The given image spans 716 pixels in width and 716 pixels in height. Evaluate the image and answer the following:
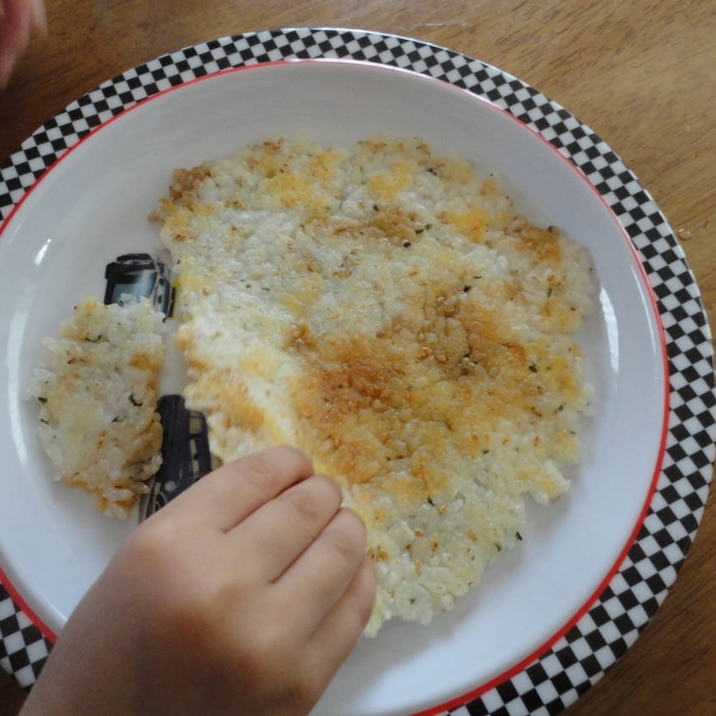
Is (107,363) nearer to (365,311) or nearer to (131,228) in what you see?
(131,228)

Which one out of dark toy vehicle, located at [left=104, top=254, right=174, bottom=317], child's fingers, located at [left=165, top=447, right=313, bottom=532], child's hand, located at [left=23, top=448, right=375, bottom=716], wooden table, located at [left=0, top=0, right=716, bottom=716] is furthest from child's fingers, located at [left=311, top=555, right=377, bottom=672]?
wooden table, located at [left=0, top=0, right=716, bottom=716]

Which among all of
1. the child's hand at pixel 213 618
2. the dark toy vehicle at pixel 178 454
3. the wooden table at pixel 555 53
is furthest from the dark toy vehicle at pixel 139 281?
the child's hand at pixel 213 618

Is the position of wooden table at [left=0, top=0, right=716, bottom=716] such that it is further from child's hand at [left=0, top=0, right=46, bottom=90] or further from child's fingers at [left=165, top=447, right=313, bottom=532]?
child's fingers at [left=165, top=447, right=313, bottom=532]

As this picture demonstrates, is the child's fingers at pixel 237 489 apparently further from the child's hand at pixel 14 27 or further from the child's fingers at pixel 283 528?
the child's hand at pixel 14 27

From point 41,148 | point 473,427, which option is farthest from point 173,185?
point 473,427

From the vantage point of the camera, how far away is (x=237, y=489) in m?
0.75

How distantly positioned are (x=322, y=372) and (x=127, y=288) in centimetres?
35

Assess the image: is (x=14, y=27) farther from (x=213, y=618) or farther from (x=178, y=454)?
(x=213, y=618)

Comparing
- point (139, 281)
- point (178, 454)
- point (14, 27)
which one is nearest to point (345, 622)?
A: point (178, 454)

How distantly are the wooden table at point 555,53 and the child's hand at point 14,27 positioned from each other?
8 cm

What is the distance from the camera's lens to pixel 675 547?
0.95m

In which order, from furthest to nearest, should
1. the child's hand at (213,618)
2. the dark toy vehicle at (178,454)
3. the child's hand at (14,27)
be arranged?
1. the child's hand at (14,27)
2. the dark toy vehicle at (178,454)
3. the child's hand at (213,618)

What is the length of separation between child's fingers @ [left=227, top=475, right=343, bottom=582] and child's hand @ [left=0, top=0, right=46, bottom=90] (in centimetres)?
90

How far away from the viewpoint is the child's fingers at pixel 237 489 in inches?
28.1
